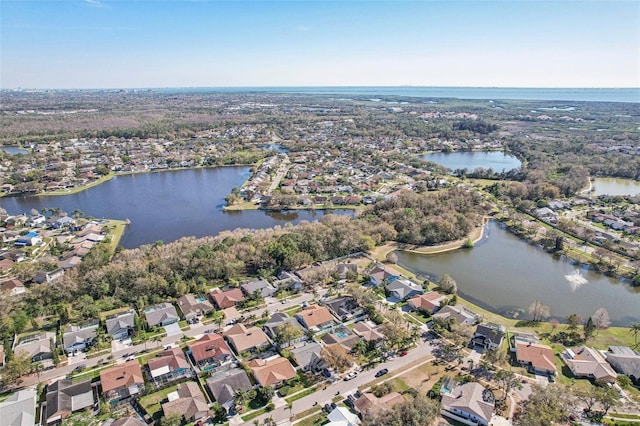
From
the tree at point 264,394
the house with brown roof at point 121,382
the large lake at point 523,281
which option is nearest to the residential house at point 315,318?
the tree at point 264,394

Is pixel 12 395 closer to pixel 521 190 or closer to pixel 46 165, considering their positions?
pixel 521 190

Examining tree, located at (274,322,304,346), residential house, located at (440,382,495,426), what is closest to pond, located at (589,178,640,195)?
residential house, located at (440,382,495,426)

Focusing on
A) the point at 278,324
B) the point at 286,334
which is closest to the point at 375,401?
the point at 286,334

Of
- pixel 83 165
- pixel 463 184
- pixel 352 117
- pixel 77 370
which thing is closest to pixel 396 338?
pixel 77 370

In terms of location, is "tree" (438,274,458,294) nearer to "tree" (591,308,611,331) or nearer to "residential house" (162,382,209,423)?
"tree" (591,308,611,331)

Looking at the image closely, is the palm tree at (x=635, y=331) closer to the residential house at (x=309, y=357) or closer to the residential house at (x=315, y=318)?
the residential house at (x=315, y=318)

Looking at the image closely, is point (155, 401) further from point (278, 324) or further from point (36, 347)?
point (36, 347)
